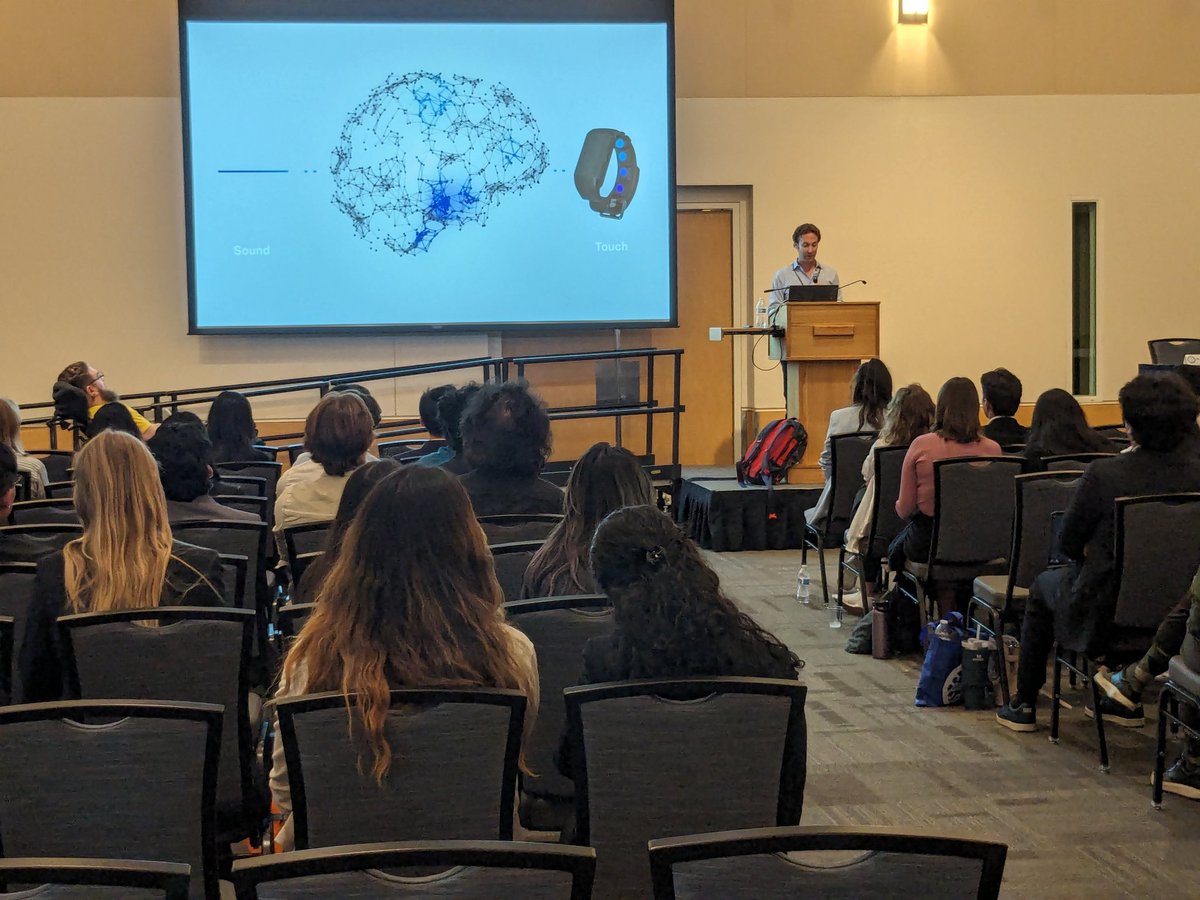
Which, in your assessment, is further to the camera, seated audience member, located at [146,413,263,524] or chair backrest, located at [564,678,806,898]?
seated audience member, located at [146,413,263,524]

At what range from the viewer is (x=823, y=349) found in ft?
27.5

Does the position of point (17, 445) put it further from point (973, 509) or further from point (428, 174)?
point (428, 174)

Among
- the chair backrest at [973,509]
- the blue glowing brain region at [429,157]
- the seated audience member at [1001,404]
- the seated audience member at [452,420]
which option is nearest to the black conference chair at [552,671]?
the seated audience member at [452,420]

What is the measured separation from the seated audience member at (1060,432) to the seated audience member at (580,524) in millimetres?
2575

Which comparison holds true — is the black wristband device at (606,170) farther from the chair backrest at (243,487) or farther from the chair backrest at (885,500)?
the chair backrest at (243,487)

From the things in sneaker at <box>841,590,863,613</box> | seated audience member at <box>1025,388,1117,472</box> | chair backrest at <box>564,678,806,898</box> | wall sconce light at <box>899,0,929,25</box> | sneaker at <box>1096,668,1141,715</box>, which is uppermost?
wall sconce light at <box>899,0,929,25</box>

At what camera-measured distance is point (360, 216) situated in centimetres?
1029

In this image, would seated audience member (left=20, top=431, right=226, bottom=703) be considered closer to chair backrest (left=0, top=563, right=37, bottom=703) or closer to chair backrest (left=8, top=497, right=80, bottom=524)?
chair backrest (left=0, top=563, right=37, bottom=703)

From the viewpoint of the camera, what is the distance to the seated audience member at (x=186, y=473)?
3.96 metres

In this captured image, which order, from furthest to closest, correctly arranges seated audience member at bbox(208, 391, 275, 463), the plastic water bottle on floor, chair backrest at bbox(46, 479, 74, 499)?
the plastic water bottle on floor
seated audience member at bbox(208, 391, 275, 463)
chair backrest at bbox(46, 479, 74, 499)

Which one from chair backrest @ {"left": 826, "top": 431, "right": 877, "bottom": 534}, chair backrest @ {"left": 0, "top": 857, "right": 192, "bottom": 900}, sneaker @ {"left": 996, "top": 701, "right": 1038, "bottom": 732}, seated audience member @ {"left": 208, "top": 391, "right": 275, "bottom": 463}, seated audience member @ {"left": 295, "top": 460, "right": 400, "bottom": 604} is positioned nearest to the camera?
chair backrest @ {"left": 0, "top": 857, "right": 192, "bottom": 900}

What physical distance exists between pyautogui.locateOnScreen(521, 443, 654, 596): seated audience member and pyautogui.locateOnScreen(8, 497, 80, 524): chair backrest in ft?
6.52

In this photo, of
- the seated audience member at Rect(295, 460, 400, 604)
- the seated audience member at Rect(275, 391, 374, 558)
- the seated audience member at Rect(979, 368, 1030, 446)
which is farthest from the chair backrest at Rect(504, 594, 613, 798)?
the seated audience member at Rect(979, 368, 1030, 446)

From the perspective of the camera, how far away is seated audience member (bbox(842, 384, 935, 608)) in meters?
5.77
